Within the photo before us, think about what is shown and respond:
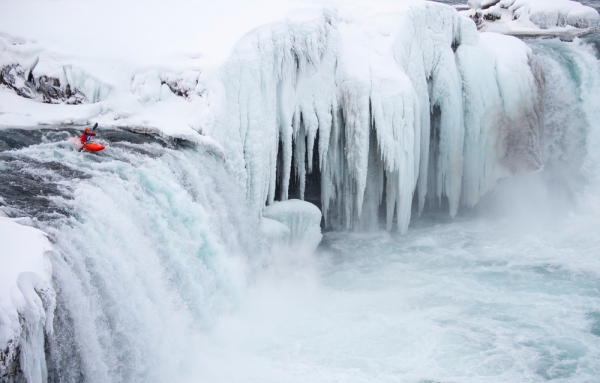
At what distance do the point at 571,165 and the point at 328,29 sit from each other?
20.2 feet

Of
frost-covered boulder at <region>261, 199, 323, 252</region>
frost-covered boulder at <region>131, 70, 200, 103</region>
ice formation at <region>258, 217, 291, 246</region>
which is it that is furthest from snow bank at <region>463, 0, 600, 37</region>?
frost-covered boulder at <region>131, 70, 200, 103</region>

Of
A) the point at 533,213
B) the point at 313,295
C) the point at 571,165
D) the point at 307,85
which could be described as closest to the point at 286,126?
the point at 307,85

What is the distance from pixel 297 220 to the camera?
9.01 meters

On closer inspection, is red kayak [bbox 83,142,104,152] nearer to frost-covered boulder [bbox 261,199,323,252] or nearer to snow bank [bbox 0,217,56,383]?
snow bank [bbox 0,217,56,383]

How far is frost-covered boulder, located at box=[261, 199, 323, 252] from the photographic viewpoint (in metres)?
8.75

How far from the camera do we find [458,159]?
10625 mm

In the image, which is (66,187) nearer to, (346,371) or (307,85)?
(346,371)

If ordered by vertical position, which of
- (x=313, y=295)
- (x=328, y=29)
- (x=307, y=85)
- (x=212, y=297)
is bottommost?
(x=313, y=295)

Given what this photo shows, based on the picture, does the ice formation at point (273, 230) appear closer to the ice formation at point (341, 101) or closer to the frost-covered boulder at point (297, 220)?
the frost-covered boulder at point (297, 220)

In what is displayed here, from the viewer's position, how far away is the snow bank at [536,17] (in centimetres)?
1465

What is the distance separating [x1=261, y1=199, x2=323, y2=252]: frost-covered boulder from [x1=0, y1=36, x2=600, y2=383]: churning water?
9.7 inches

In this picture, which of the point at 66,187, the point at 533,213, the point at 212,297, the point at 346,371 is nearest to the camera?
the point at 66,187

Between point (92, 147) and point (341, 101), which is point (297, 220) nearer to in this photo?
point (341, 101)

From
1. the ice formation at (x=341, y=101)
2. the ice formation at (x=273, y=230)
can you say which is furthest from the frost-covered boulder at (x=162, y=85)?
the ice formation at (x=273, y=230)
